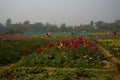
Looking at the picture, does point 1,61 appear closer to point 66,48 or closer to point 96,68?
point 66,48

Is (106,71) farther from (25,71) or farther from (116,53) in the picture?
(116,53)

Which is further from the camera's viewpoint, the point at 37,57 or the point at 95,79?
the point at 37,57

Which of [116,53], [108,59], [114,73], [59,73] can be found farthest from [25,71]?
[116,53]

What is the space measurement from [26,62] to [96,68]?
175 inches

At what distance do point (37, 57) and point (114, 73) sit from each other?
5731 mm

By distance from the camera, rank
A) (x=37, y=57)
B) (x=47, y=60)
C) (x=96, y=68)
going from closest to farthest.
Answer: (x=96, y=68) < (x=47, y=60) < (x=37, y=57)

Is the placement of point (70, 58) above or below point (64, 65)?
above

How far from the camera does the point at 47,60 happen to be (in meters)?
13.0

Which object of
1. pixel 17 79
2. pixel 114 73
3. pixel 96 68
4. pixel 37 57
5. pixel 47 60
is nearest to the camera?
pixel 17 79

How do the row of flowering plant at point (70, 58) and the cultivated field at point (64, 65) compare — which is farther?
the row of flowering plant at point (70, 58)

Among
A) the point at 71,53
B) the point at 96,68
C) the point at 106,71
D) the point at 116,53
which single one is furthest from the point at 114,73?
the point at 116,53

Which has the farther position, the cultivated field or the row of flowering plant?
the row of flowering plant

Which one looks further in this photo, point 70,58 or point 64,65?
point 70,58

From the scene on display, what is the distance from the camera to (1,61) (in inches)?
541
